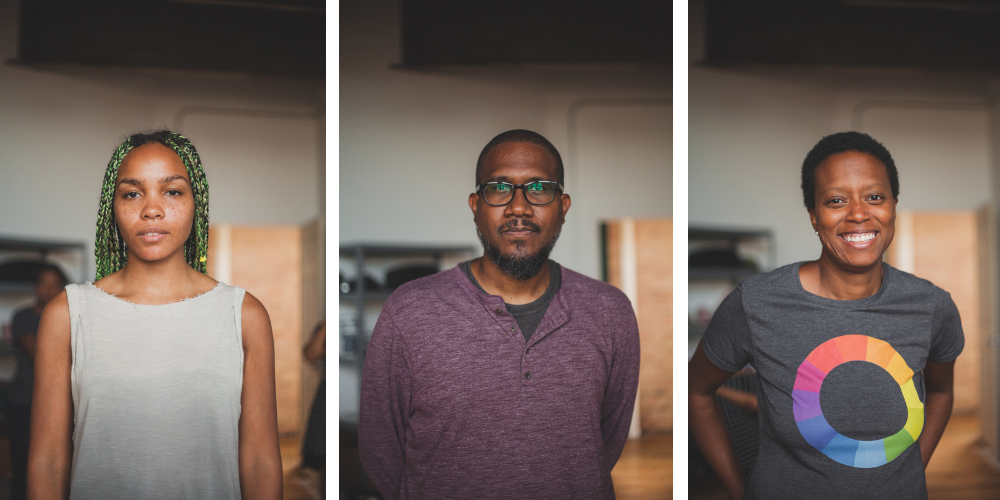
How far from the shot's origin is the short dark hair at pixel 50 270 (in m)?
3.02

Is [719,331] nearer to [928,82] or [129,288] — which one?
[928,82]

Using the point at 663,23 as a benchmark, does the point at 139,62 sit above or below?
below

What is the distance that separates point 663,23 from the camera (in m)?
3.37

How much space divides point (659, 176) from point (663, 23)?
0.66m

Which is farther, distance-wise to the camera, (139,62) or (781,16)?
(781,16)

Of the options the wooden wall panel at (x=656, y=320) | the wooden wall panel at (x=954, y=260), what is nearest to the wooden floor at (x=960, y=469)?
the wooden wall panel at (x=954, y=260)

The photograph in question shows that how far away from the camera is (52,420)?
269cm

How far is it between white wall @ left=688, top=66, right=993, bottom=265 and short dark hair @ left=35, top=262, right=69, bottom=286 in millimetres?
2573

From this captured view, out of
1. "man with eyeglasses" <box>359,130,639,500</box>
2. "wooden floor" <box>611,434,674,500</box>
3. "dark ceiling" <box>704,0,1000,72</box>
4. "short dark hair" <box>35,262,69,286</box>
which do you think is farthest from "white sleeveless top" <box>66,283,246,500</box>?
"dark ceiling" <box>704,0,1000,72</box>

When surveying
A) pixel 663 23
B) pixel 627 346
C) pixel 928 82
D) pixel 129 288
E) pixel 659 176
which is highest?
pixel 663 23

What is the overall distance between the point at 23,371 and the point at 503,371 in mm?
1855

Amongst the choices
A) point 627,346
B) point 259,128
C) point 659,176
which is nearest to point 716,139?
point 659,176

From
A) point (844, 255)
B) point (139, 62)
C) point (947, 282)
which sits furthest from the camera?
point (947, 282)

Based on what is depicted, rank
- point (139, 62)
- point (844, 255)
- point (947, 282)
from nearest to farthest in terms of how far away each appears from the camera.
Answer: point (844, 255) < point (139, 62) < point (947, 282)
